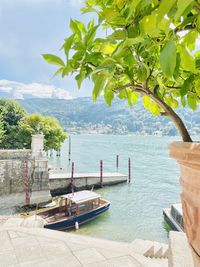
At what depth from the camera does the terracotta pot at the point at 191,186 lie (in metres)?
0.73

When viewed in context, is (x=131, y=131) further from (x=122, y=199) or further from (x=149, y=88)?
(x=149, y=88)

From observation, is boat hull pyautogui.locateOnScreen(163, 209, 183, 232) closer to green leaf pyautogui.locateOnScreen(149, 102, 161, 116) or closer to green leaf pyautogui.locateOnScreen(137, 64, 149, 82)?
green leaf pyautogui.locateOnScreen(149, 102, 161, 116)

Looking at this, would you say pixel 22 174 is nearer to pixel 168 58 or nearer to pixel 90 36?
pixel 90 36

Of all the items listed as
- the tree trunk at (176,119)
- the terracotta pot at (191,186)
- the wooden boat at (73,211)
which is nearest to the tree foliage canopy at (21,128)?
the wooden boat at (73,211)

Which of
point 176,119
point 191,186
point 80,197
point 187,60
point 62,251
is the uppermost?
point 187,60

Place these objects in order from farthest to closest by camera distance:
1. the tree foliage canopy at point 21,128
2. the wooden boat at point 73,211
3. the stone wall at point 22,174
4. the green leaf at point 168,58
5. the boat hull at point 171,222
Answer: the tree foliage canopy at point 21,128 → the stone wall at point 22,174 → the wooden boat at point 73,211 → the boat hull at point 171,222 → the green leaf at point 168,58

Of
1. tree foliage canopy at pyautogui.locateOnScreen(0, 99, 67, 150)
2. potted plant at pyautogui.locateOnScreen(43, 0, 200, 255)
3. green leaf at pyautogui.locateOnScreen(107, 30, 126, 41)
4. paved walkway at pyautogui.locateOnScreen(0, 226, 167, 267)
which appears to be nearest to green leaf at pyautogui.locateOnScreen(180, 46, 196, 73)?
potted plant at pyautogui.locateOnScreen(43, 0, 200, 255)

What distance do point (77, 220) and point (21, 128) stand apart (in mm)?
14856

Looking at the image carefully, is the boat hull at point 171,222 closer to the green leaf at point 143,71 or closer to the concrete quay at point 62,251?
the concrete quay at point 62,251

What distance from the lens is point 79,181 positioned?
19.6 meters

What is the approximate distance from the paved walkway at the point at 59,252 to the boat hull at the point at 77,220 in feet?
28.3

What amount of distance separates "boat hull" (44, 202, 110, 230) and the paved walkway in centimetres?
862

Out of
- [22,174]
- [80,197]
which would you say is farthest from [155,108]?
[22,174]

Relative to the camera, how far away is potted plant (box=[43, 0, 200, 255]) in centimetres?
54
